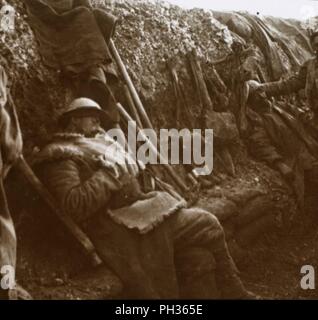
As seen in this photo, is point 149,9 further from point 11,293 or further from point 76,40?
point 11,293

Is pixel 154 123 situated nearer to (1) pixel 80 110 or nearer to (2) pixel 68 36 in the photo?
(1) pixel 80 110

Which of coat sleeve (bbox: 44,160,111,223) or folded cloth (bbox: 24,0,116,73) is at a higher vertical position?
folded cloth (bbox: 24,0,116,73)

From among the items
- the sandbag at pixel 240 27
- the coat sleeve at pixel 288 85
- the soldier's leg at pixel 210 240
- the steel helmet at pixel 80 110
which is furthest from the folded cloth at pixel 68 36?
the coat sleeve at pixel 288 85

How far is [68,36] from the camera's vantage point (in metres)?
7.93

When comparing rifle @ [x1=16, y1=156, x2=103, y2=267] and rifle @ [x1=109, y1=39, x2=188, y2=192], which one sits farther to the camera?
rifle @ [x1=109, y1=39, x2=188, y2=192]

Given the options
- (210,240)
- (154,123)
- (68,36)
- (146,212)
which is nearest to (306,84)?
→ (154,123)

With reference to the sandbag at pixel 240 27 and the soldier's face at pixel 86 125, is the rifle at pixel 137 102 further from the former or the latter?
the sandbag at pixel 240 27

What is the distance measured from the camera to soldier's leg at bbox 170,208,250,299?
25.2 ft

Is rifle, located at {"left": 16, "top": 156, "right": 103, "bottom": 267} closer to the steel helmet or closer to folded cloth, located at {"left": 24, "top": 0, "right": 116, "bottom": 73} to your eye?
the steel helmet

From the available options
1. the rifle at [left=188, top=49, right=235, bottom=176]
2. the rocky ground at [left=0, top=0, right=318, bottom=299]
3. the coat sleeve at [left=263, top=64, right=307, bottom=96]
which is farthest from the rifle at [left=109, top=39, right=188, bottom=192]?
the coat sleeve at [left=263, top=64, right=307, bottom=96]

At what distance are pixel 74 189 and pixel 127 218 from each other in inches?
24.5

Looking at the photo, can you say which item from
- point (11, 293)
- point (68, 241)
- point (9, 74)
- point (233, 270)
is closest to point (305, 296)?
point (233, 270)

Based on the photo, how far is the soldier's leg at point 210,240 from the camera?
7.67 metres

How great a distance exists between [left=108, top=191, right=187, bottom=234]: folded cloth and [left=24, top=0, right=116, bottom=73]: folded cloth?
1.55 m
